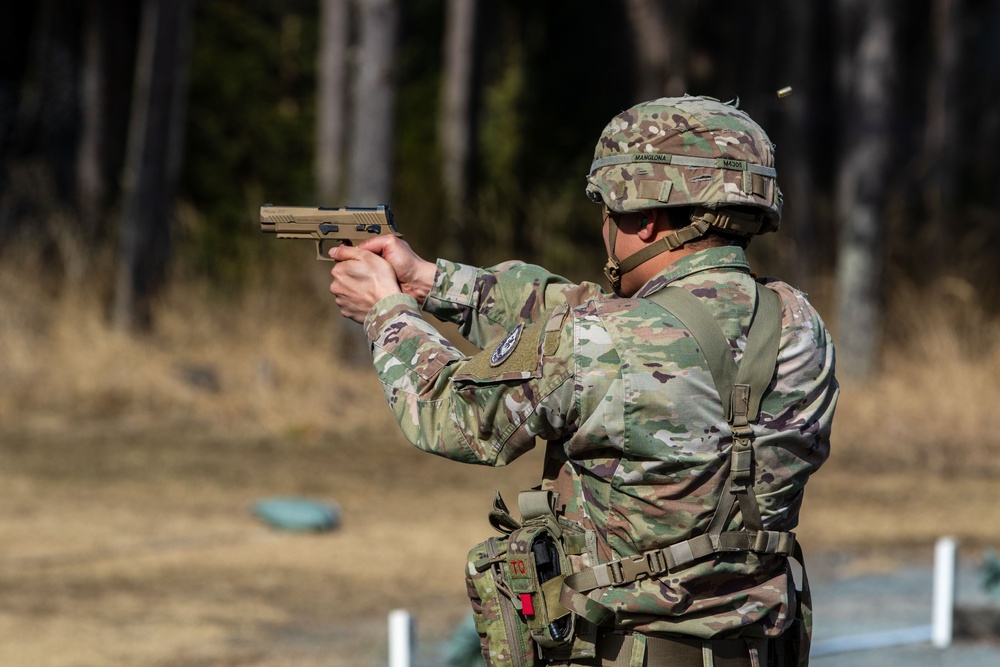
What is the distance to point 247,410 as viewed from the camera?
1107 centimetres

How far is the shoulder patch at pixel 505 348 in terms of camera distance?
100 inches

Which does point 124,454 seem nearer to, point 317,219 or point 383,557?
point 383,557

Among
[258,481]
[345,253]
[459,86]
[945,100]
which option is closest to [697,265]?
[345,253]

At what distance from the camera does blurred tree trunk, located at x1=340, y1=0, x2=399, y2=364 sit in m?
11.8

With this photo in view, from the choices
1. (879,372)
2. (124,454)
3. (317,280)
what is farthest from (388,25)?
(879,372)

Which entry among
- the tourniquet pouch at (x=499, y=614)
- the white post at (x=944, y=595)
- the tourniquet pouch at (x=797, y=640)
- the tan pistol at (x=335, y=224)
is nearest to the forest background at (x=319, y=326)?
the white post at (x=944, y=595)

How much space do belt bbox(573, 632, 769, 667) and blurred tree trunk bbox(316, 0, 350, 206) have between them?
48.0 feet

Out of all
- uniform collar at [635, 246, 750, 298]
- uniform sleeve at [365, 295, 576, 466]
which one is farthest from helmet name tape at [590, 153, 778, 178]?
uniform sleeve at [365, 295, 576, 466]

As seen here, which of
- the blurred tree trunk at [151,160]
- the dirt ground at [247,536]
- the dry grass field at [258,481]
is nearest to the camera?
the dirt ground at [247,536]

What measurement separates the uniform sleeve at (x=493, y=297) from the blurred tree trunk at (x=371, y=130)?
28.1 ft

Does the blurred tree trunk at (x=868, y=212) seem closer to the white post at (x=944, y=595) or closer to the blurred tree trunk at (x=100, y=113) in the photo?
the white post at (x=944, y=595)

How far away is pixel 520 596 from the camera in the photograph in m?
2.72

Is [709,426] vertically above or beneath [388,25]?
beneath

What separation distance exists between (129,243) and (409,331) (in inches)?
407
